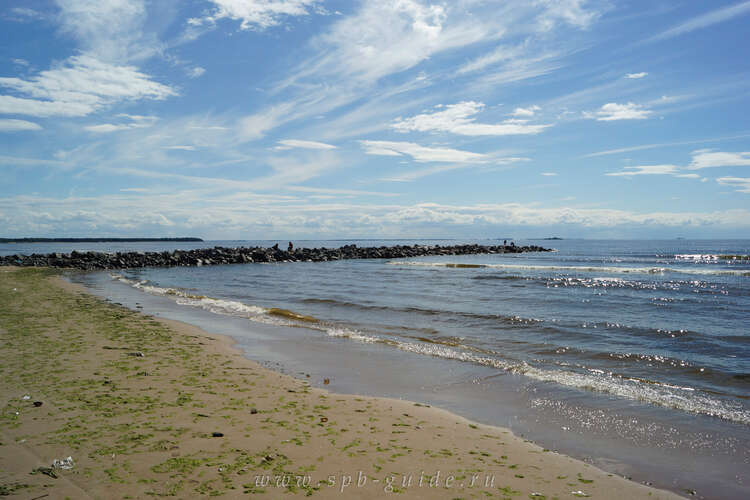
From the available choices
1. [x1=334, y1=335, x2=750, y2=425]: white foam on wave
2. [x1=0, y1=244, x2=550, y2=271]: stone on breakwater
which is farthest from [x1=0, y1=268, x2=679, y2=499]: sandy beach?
[x1=0, y1=244, x2=550, y2=271]: stone on breakwater

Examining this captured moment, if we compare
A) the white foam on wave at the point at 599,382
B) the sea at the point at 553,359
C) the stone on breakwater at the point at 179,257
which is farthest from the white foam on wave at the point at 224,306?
the stone on breakwater at the point at 179,257

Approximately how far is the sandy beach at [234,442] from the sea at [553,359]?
831 mm

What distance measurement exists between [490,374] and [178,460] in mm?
6145

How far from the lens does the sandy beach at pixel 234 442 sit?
401 cm

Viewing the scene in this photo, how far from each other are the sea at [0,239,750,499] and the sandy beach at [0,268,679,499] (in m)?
0.83

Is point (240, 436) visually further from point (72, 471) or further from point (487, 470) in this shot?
point (487, 470)

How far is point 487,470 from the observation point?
461 centimetres

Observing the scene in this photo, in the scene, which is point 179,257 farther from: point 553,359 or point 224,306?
point 553,359

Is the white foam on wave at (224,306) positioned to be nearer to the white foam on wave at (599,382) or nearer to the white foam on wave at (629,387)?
the white foam on wave at (599,382)

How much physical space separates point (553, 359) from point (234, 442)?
774 cm

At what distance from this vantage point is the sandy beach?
13.1 ft

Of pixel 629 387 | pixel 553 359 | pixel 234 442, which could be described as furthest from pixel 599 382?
pixel 234 442

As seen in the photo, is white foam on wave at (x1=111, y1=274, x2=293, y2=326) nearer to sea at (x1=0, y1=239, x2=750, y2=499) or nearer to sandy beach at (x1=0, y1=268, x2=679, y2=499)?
sea at (x1=0, y1=239, x2=750, y2=499)

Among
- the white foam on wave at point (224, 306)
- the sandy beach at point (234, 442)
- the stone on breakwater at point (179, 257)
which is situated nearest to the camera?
the sandy beach at point (234, 442)
